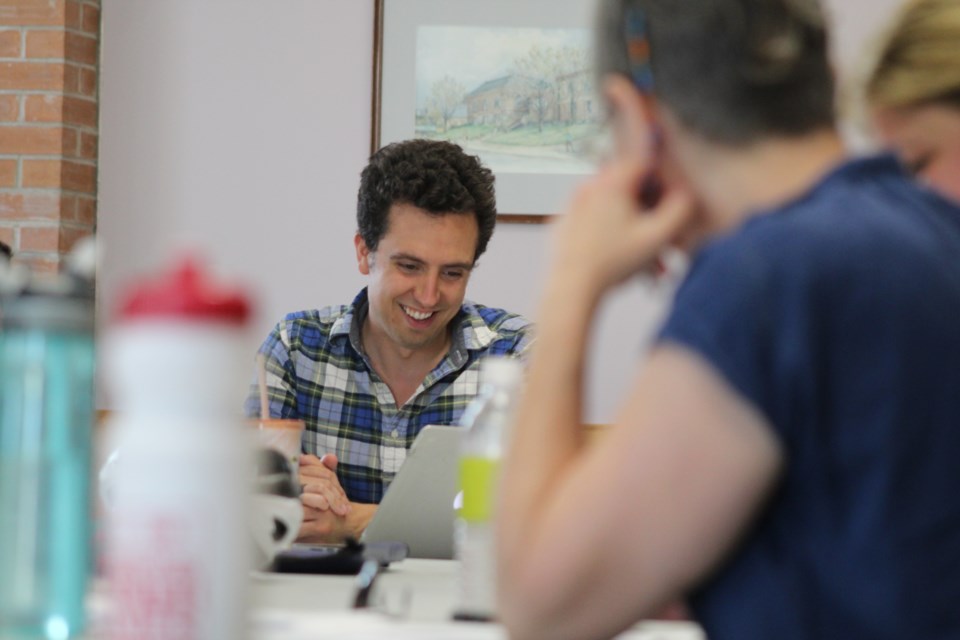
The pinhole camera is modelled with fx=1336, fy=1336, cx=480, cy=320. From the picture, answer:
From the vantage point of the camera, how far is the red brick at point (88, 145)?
10.8ft

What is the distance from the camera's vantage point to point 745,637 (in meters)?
0.89

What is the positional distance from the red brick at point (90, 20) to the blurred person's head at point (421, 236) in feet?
3.61

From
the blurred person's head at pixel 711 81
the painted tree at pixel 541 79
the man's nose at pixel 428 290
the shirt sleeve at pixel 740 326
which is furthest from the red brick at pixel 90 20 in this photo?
the shirt sleeve at pixel 740 326

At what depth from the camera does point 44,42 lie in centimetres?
321

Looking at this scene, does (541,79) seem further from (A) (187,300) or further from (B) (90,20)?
(A) (187,300)

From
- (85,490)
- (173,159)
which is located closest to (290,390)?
(173,159)

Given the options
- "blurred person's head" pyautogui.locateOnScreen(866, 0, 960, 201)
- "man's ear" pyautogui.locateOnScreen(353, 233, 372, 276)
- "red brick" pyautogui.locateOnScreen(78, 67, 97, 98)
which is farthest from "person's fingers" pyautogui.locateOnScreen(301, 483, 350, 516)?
"red brick" pyautogui.locateOnScreen(78, 67, 97, 98)

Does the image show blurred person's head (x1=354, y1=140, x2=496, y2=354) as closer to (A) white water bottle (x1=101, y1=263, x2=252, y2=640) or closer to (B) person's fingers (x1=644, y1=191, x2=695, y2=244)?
(B) person's fingers (x1=644, y1=191, x2=695, y2=244)

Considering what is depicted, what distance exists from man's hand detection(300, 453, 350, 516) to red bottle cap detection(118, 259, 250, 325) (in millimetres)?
1303

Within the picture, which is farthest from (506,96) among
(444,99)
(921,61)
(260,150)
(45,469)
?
(45,469)

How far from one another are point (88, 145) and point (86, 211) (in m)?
0.17

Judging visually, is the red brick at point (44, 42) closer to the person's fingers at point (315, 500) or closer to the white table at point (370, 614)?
the person's fingers at point (315, 500)

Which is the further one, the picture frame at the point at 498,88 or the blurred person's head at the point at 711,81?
the picture frame at the point at 498,88

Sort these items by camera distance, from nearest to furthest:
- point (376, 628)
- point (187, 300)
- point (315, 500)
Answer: point (187, 300)
point (376, 628)
point (315, 500)
